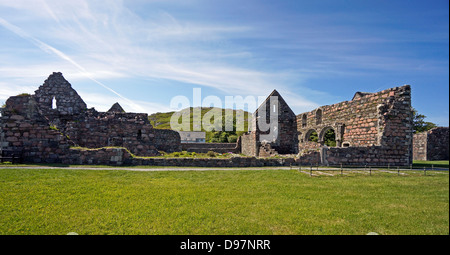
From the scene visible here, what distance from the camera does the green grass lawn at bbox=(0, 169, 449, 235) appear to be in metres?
4.96

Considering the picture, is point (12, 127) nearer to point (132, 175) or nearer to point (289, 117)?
point (132, 175)

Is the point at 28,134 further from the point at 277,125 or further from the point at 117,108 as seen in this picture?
the point at 277,125

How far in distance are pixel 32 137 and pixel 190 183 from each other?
1177cm

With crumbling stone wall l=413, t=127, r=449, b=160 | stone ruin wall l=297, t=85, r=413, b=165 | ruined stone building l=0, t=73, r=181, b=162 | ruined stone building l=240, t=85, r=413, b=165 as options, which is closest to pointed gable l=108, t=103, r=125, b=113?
ruined stone building l=0, t=73, r=181, b=162

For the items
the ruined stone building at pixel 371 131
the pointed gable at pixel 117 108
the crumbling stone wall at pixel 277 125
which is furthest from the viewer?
the pointed gable at pixel 117 108

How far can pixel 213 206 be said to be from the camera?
21.3 feet

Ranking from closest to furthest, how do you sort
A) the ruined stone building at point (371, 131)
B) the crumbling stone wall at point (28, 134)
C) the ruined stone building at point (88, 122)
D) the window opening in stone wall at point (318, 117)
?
the crumbling stone wall at point (28, 134), the ruined stone building at point (371, 131), the ruined stone building at point (88, 122), the window opening in stone wall at point (318, 117)

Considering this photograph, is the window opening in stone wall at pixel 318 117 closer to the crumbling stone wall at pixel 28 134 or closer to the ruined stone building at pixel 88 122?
the ruined stone building at pixel 88 122

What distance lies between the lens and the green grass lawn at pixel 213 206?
4.96 m

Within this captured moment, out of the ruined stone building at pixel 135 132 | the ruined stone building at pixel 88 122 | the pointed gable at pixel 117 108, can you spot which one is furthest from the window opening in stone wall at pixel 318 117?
the pointed gable at pixel 117 108

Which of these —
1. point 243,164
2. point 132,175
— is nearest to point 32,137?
point 132,175

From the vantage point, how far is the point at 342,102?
2170cm

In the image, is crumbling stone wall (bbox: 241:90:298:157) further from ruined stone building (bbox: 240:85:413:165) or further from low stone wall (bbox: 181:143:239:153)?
low stone wall (bbox: 181:143:239:153)

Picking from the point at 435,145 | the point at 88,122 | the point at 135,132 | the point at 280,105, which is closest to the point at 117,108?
the point at 88,122
